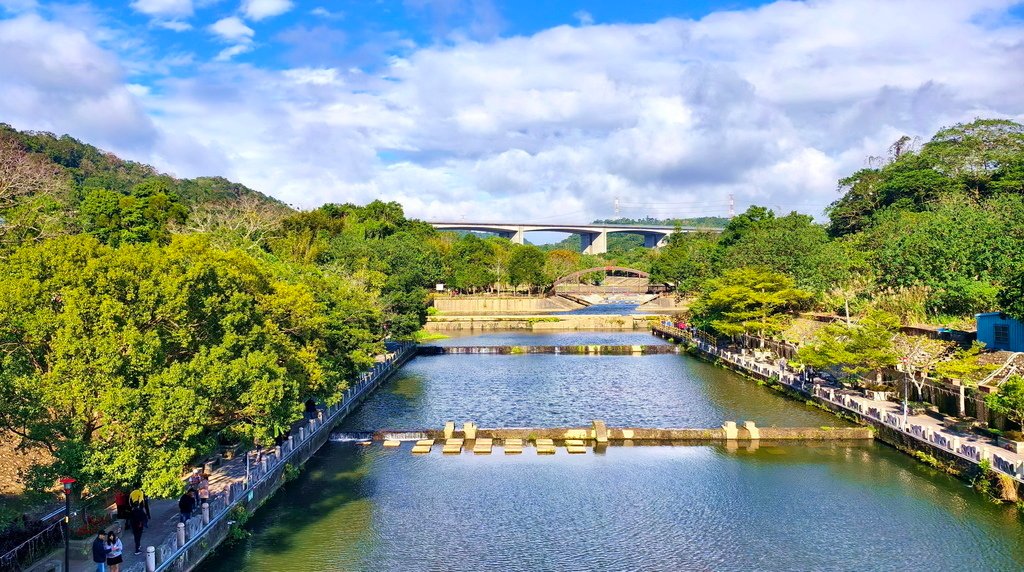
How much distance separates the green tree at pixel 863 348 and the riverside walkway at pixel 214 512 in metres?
28.0

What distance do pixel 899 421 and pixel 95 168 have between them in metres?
137

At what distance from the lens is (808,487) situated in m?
29.5

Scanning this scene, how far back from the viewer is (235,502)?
24.6 m

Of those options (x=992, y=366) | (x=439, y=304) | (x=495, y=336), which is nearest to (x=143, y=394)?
(x=992, y=366)

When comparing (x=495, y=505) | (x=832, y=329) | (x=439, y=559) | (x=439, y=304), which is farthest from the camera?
(x=439, y=304)

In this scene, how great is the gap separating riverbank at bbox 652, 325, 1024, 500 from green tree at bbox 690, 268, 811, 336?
8810mm

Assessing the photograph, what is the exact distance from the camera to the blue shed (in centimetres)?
3697

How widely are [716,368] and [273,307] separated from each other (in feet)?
129

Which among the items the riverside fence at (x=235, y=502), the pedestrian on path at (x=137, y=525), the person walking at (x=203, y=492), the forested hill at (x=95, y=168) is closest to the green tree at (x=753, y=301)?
the riverside fence at (x=235, y=502)

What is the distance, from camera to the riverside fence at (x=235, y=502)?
19859 millimetres

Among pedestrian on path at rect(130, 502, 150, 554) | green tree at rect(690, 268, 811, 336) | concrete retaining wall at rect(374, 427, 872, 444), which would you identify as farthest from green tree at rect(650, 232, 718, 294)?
pedestrian on path at rect(130, 502, 150, 554)

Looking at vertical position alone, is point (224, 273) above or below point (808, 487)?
above

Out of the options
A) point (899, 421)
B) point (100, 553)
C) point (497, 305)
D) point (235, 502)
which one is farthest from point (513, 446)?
point (497, 305)

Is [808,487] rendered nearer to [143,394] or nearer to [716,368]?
[143,394]
